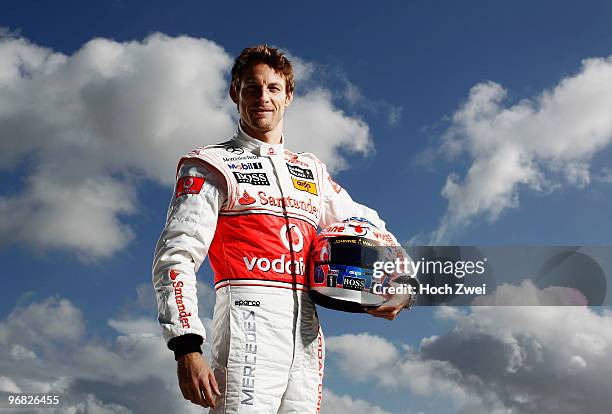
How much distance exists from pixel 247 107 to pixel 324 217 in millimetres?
1047

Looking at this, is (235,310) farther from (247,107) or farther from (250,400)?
(247,107)

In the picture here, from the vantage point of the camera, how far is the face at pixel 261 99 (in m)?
5.21

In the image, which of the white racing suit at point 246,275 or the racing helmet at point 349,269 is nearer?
the white racing suit at point 246,275

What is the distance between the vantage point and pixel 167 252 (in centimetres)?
462

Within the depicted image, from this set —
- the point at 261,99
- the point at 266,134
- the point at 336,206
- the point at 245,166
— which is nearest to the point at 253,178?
the point at 245,166

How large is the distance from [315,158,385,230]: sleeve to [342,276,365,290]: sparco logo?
2.43 feet

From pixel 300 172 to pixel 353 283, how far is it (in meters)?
1.00

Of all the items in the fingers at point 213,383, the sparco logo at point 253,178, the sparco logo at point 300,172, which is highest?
the sparco logo at point 300,172

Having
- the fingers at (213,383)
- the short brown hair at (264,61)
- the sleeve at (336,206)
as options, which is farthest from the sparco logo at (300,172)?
the fingers at (213,383)

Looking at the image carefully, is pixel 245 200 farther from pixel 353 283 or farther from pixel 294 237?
pixel 353 283

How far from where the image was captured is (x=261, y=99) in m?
5.19

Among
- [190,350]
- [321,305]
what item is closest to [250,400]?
[190,350]

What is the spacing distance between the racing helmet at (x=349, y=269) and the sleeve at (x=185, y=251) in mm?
770

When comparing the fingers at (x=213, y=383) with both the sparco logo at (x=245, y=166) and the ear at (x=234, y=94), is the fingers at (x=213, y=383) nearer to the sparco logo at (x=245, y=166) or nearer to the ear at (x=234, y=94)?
the sparco logo at (x=245, y=166)
